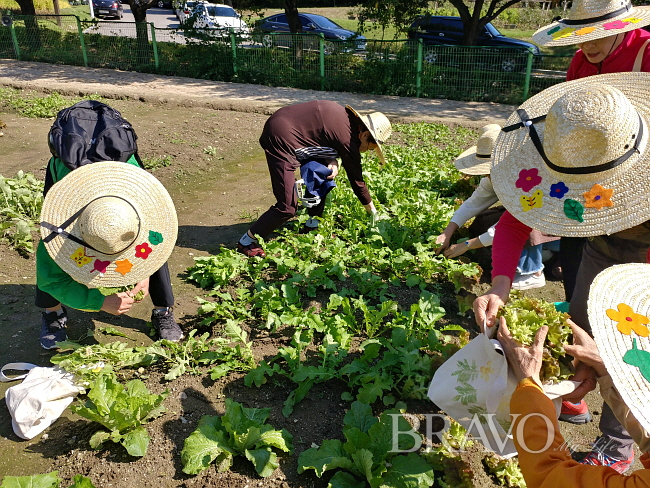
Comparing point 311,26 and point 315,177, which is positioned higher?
point 311,26

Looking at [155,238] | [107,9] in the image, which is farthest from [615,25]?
[107,9]

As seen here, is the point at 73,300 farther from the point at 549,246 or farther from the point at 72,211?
the point at 549,246

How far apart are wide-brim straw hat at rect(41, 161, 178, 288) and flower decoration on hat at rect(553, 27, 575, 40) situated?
2.51m

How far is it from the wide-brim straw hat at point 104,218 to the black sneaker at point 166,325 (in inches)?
25.9

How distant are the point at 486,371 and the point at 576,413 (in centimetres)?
128

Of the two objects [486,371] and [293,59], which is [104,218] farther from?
[293,59]

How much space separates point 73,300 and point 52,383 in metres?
0.48

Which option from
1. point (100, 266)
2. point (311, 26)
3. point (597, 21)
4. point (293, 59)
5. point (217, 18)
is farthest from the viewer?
point (217, 18)

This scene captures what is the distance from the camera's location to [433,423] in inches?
117

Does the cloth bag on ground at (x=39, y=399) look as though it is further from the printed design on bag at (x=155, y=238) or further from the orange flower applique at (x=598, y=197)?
the orange flower applique at (x=598, y=197)

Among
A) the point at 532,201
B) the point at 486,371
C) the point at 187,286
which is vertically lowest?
the point at 187,286

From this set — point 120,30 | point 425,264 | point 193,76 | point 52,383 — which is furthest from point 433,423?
point 120,30

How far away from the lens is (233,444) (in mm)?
2623

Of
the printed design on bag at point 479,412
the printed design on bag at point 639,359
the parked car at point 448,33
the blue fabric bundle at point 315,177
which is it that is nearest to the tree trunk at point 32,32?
the parked car at point 448,33
